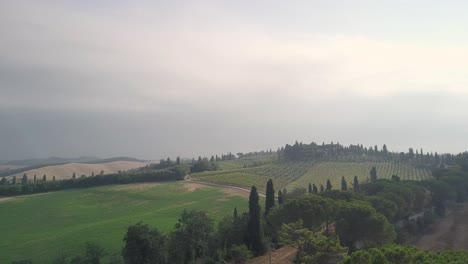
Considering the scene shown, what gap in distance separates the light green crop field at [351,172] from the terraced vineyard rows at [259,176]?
13.0 feet

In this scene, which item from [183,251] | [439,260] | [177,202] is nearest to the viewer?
[439,260]

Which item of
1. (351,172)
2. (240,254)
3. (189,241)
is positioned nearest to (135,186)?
(351,172)

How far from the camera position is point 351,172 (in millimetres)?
166375

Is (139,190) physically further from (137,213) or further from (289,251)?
(289,251)

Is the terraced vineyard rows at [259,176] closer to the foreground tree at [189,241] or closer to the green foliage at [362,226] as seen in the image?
the green foliage at [362,226]

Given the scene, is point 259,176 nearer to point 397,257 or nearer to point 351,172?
point 351,172

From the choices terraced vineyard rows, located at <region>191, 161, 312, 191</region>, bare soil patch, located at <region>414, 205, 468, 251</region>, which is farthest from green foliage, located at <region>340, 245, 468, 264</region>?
terraced vineyard rows, located at <region>191, 161, 312, 191</region>

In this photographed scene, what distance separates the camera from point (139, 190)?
136 metres

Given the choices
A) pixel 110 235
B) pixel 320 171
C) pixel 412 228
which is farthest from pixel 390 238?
pixel 320 171

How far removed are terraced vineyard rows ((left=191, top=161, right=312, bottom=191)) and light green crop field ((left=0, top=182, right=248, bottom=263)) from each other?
12510 mm

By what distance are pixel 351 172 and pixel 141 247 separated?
127317 millimetres

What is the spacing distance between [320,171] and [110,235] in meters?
111

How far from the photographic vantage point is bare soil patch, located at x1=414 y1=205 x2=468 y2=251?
255 ft

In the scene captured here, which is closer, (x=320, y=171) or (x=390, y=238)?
(x=390, y=238)
